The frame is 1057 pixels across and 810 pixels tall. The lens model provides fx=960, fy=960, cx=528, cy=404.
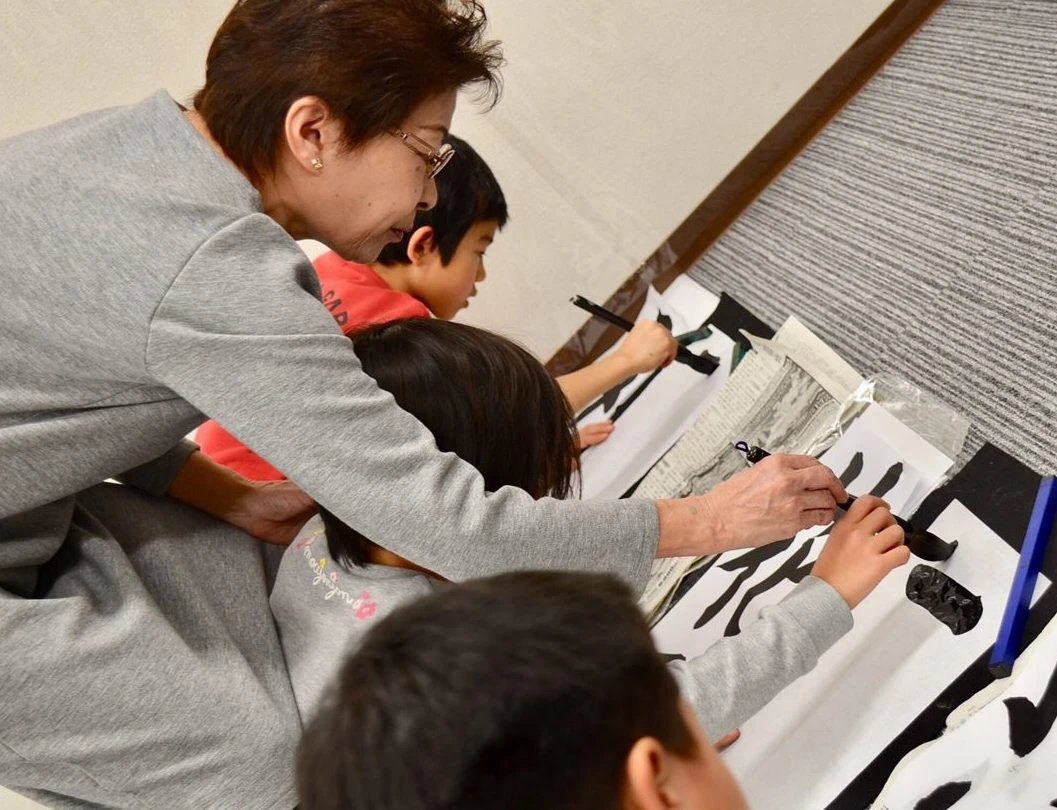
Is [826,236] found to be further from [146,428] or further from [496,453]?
[146,428]

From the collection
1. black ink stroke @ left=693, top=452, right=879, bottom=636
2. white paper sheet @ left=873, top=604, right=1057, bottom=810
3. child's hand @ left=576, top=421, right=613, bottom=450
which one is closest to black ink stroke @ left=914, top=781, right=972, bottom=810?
white paper sheet @ left=873, top=604, right=1057, bottom=810

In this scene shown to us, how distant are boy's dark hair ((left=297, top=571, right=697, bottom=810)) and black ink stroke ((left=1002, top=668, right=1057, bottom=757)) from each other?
34 centimetres

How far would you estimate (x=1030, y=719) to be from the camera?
2.11 feet

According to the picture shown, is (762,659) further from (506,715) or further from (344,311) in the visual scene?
(344,311)

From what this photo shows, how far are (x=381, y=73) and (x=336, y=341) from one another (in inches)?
8.0

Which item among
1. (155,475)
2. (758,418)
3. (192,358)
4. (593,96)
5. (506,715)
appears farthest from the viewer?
(593,96)

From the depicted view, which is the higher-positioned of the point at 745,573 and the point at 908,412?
the point at 908,412

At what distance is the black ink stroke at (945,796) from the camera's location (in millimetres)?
650

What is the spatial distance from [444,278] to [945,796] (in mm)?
789

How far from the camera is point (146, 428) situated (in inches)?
26.0

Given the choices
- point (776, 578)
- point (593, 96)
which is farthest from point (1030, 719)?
point (593, 96)

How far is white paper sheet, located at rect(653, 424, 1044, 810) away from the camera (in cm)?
72

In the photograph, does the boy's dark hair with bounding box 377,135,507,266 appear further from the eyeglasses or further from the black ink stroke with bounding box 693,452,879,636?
the black ink stroke with bounding box 693,452,879,636

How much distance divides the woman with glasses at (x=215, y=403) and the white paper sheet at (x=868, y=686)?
4.9 inches
